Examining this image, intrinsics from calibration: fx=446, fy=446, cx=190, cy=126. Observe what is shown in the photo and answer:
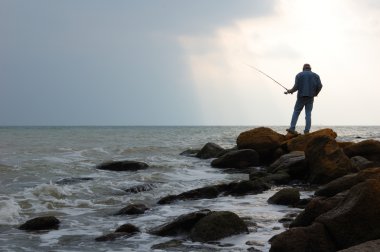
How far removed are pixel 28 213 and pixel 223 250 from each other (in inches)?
162

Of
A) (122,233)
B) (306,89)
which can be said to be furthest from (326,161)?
(122,233)

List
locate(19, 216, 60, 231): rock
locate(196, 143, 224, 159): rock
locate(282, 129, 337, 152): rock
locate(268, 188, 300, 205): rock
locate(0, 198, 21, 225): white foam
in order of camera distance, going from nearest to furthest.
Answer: locate(19, 216, 60, 231): rock → locate(0, 198, 21, 225): white foam → locate(268, 188, 300, 205): rock → locate(282, 129, 337, 152): rock → locate(196, 143, 224, 159): rock

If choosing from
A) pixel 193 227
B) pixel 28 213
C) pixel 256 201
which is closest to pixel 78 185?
pixel 28 213

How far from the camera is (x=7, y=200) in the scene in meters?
8.48

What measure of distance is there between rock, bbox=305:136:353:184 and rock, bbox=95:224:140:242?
5084 mm

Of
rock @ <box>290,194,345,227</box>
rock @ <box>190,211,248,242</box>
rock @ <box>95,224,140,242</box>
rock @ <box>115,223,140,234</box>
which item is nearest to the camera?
rock @ <box>290,194,345,227</box>

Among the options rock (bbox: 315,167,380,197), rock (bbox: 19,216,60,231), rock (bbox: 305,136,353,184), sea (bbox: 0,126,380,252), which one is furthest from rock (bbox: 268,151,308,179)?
rock (bbox: 19,216,60,231)

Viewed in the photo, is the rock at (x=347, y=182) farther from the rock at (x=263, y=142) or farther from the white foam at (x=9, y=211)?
the rock at (x=263, y=142)

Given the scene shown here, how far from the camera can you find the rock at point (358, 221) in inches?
184

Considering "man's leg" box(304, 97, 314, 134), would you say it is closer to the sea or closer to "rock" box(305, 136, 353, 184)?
the sea

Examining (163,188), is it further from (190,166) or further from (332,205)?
(332,205)

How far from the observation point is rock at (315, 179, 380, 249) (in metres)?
4.67

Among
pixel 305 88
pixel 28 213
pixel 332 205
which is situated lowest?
pixel 28 213

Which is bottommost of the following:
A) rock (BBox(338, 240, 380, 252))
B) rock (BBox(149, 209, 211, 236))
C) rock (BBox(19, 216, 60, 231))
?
rock (BBox(19, 216, 60, 231))
